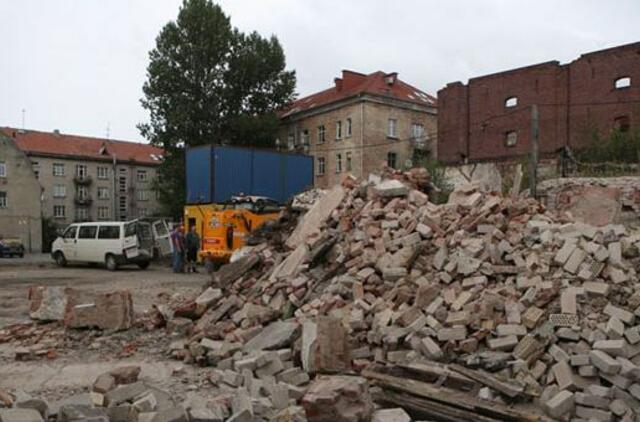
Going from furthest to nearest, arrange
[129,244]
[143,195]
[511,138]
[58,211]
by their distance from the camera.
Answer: [143,195] < [58,211] < [511,138] < [129,244]

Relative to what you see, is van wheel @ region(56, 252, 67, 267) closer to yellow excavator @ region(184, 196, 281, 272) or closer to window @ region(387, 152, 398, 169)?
yellow excavator @ region(184, 196, 281, 272)

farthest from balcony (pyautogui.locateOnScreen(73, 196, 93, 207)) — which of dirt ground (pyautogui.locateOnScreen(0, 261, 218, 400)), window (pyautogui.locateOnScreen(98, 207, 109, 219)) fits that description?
dirt ground (pyautogui.locateOnScreen(0, 261, 218, 400))

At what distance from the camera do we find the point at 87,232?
2164 centimetres

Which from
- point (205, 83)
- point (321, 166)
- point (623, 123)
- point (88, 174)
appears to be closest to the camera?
point (623, 123)

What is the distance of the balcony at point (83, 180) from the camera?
55.8 meters

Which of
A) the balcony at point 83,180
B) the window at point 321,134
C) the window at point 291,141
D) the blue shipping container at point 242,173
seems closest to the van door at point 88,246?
the blue shipping container at point 242,173

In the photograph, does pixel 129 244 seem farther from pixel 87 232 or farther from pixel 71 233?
pixel 71 233

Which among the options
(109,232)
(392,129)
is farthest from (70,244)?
(392,129)

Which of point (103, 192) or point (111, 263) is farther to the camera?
point (103, 192)

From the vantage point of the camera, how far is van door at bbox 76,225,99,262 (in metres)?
21.1

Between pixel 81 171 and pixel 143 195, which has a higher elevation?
pixel 81 171

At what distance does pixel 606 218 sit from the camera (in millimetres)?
11789

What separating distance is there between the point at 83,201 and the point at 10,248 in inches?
922

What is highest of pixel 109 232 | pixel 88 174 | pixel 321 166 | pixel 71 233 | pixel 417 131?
pixel 417 131
